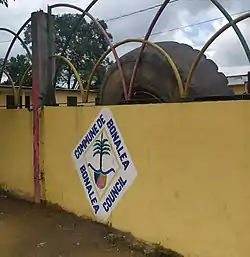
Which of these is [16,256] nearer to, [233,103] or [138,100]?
[138,100]

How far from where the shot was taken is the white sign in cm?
554

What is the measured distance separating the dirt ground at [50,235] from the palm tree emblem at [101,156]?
566mm

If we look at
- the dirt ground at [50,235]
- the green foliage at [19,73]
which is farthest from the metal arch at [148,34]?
the green foliage at [19,73]

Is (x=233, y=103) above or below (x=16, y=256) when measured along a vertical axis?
above

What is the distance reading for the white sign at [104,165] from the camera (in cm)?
554

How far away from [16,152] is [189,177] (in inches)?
167

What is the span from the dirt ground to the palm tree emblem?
0.57 metres

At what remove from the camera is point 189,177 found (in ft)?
15.0

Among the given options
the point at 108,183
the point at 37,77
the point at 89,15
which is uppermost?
the point at 89,15

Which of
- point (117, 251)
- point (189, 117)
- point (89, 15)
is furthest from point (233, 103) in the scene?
point (89, 15)

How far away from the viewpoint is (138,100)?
5.65m

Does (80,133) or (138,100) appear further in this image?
(80,133)

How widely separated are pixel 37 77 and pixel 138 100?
236 cm

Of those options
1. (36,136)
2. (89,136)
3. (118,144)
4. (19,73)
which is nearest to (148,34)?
(118,144)
